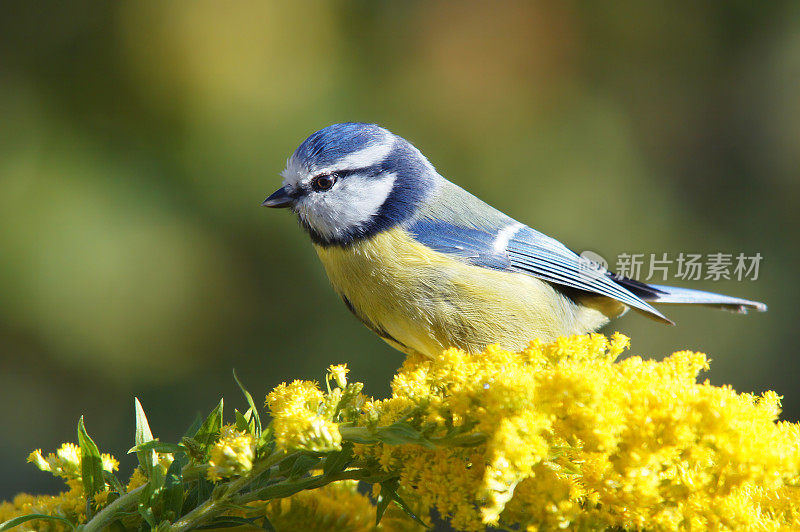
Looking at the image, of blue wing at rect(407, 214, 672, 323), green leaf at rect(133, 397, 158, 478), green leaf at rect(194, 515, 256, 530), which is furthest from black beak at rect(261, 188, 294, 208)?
green leaf at rect(194, 515, 256, 530)

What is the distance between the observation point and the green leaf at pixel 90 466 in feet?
3.09

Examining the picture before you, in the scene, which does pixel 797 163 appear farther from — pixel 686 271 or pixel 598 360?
pixel 598 360

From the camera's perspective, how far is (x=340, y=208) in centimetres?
171

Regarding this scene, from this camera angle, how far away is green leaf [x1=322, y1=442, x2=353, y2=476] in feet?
2.94

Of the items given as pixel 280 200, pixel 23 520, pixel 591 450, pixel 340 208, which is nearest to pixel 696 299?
pixel 340 208

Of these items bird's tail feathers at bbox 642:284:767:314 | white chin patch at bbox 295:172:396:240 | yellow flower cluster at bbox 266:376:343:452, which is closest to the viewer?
yellow flower cluster at bbox 266:376:343:452

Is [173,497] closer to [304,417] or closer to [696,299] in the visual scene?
[304,417]

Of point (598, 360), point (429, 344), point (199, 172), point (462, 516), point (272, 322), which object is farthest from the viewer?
point (272, 322)

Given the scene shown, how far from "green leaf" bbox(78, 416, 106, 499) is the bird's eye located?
2.92 ft

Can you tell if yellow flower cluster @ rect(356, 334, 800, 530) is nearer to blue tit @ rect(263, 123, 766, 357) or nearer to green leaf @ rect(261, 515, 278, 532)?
green leaf @ rect(261, 515, 278, 532)

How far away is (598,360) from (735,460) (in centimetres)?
21

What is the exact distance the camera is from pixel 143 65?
9.93 ft

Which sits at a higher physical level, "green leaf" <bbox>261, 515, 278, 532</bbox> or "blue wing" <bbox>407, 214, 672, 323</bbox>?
"blue wing" <bbox>407, 214, 672, 323</bbox>

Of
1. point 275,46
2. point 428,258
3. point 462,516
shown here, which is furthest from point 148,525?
point 275,46
